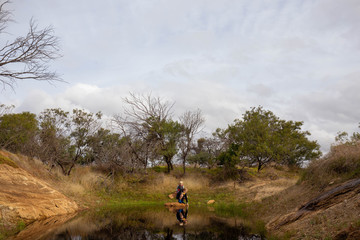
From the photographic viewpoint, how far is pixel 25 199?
13.2m

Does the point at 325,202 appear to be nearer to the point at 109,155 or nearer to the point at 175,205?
the point at 175,205

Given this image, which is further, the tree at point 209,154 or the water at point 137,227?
the tree at point 209,154

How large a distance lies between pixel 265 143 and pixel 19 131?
2529 cm

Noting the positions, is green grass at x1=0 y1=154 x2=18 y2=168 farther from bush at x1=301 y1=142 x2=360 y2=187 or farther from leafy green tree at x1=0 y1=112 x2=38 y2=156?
bush at x1=301 y1=142 x2=360 y2=187

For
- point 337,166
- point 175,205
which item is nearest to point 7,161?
point 175,205

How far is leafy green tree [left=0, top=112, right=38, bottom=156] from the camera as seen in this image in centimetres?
2411

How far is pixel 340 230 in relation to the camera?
768 centimetres

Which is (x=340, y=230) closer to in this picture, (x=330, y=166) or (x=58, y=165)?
(x=330, y=166)

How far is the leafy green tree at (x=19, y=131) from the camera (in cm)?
2411

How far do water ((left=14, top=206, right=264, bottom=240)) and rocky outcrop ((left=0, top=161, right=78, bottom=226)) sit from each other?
2.39ft

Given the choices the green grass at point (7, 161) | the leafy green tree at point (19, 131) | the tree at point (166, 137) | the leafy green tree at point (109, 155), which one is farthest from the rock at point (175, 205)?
the leafy green tree at point (19, 131)

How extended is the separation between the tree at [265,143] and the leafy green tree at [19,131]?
19.4 metres

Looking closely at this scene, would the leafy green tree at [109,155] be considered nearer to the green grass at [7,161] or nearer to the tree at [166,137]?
the tree at [166,137]

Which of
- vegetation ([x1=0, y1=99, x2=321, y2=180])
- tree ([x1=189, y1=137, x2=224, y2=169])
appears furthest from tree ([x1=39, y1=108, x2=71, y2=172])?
tree ([x1=189, y1=137, x2=224, y2=169])
